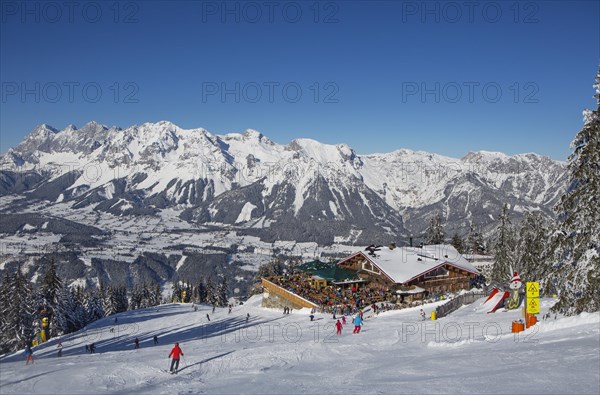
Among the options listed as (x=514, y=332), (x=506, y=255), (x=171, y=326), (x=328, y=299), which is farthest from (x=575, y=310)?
(x=171, y=326)

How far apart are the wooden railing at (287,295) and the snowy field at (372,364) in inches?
511

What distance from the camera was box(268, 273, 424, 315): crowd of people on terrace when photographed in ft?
147

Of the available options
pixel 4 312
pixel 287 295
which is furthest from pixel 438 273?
pixel 4 312

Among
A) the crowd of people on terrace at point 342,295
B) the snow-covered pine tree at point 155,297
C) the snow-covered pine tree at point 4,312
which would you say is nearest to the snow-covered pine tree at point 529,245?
the crowd of people on terrace at point 342,295

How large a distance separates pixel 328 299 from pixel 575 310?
28.7m

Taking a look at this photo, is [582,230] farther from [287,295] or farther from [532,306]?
[287,295]

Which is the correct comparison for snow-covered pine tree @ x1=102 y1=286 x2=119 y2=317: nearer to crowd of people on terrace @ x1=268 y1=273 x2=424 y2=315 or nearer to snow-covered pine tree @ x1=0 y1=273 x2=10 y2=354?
snow-covered pine tree @ x1=0 y1=273 x2=10 y2=354

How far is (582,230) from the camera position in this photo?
2219cm

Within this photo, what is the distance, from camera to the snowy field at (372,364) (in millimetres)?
15148

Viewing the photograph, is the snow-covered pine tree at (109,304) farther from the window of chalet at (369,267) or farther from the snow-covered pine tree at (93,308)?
the window of chalet at (369,267)

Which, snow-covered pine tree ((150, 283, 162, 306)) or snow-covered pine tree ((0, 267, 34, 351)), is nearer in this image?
snow-covered pine tree ((0, 267, 34, 351))

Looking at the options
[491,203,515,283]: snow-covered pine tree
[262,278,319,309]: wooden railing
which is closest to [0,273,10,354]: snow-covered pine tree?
[262,278,319,309]: wooden railing

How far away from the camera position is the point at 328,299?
1902 inches

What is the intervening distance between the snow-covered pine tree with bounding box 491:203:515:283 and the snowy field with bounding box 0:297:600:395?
69.8ft
